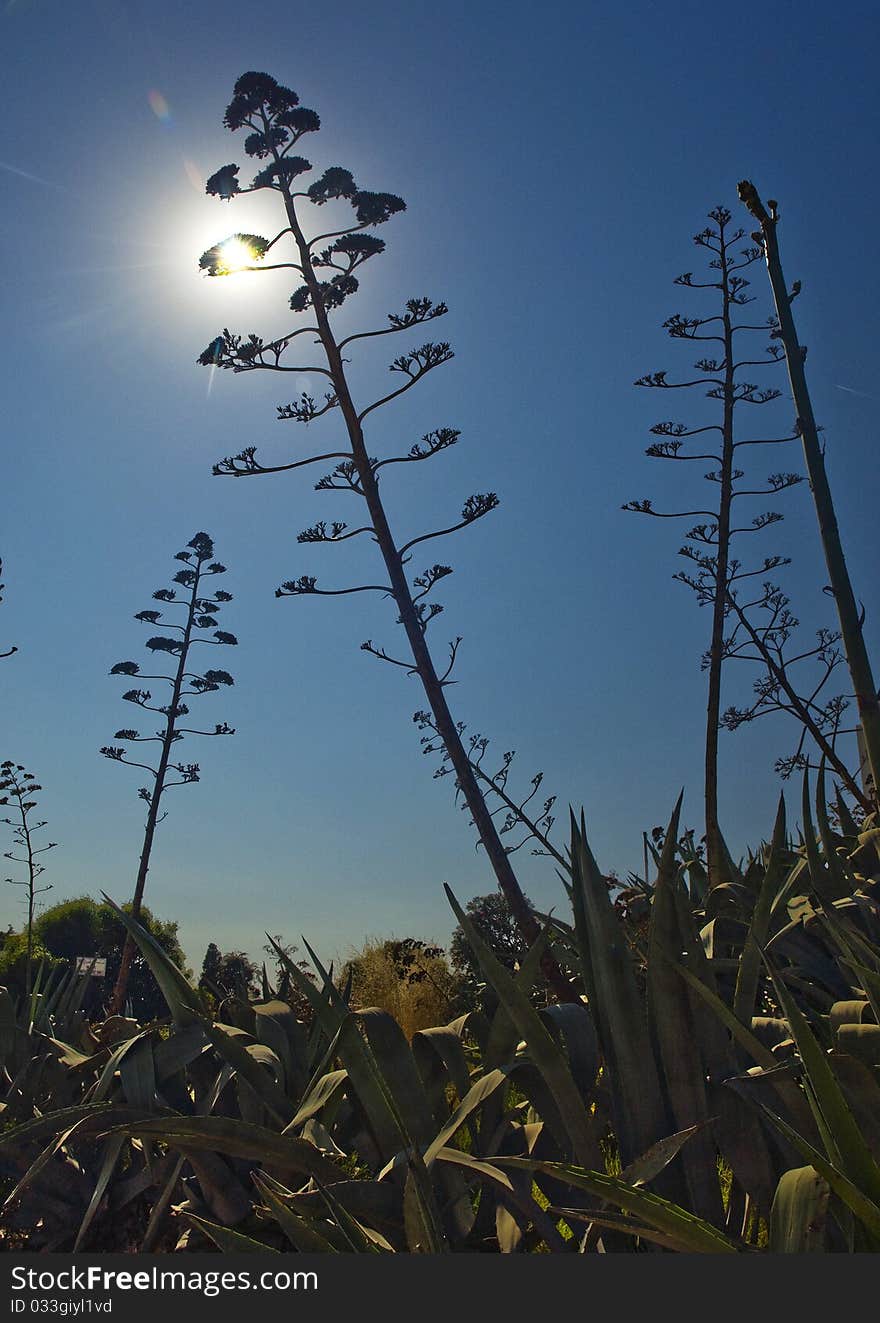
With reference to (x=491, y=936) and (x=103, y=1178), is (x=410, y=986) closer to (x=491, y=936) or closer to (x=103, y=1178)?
(x=491, y=936)

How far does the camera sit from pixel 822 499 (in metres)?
5.09

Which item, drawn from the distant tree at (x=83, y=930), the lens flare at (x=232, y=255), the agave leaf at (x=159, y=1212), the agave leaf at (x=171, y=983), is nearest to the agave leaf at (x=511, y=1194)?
the agave leaf at (x=159, y=1212)

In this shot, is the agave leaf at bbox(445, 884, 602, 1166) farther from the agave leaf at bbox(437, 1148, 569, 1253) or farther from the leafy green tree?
the leafy green tree

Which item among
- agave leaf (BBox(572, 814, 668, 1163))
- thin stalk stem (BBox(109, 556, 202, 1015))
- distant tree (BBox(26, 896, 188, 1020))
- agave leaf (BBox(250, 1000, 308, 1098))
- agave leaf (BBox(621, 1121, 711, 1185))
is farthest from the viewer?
distant tree (BBox(26, 896, 188, 1020))

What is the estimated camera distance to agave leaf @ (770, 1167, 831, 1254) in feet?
3.31

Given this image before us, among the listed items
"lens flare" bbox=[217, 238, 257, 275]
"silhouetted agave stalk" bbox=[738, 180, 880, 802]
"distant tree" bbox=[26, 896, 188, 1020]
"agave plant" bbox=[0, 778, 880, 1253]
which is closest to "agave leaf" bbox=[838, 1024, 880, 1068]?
"agave plant" bbox=[0, 778, 880, 1253]

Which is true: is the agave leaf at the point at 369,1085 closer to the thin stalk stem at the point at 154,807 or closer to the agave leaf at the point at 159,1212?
the agave leaf at the point at 159,1212

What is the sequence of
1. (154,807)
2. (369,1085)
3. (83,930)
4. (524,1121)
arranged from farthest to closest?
(83,930)
(154,807)
(524,1121)
(369,1085)

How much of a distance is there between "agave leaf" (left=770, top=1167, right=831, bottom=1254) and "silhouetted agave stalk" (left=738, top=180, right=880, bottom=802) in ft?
11.7

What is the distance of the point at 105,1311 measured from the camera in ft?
4.29

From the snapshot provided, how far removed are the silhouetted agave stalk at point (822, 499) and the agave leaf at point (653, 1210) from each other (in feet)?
11.9

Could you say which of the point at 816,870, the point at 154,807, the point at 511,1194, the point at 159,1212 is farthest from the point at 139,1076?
the point at 154,807

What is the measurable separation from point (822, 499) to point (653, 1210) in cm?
478

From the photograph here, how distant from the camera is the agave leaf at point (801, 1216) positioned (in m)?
1.01
